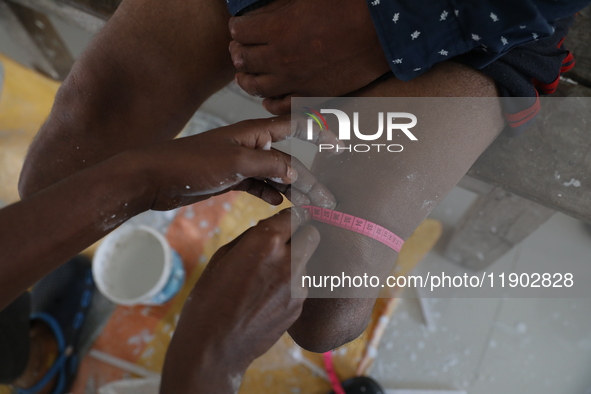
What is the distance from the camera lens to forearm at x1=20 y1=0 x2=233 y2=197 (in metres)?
0.91

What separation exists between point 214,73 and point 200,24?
0.12 meters

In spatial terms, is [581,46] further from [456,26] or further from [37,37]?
[37,37]

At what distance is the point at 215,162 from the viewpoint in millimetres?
640

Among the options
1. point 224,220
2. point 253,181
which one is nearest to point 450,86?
point 253,181

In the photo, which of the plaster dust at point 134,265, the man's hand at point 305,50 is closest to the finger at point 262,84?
the man's hand at point 305,50

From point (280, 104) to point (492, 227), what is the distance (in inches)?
36.2

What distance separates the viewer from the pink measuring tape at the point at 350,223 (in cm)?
79

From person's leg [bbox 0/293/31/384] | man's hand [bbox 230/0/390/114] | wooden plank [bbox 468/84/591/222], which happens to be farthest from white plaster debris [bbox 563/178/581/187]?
person's leg [bbox 0/293/31/384]

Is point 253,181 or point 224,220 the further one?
point 224,220

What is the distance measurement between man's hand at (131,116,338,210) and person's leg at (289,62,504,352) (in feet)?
0.43

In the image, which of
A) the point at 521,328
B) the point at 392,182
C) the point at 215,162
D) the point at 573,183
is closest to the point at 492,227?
the point at 573,183

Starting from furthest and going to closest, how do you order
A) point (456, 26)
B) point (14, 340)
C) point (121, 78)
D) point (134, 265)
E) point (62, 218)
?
point (134, 265), point (14, 340), point (121, 78), point (456, 26), point (62, 218)

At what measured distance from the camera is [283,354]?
1.52m

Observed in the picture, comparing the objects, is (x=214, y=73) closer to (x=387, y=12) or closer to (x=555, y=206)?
(x=387, y=12)
